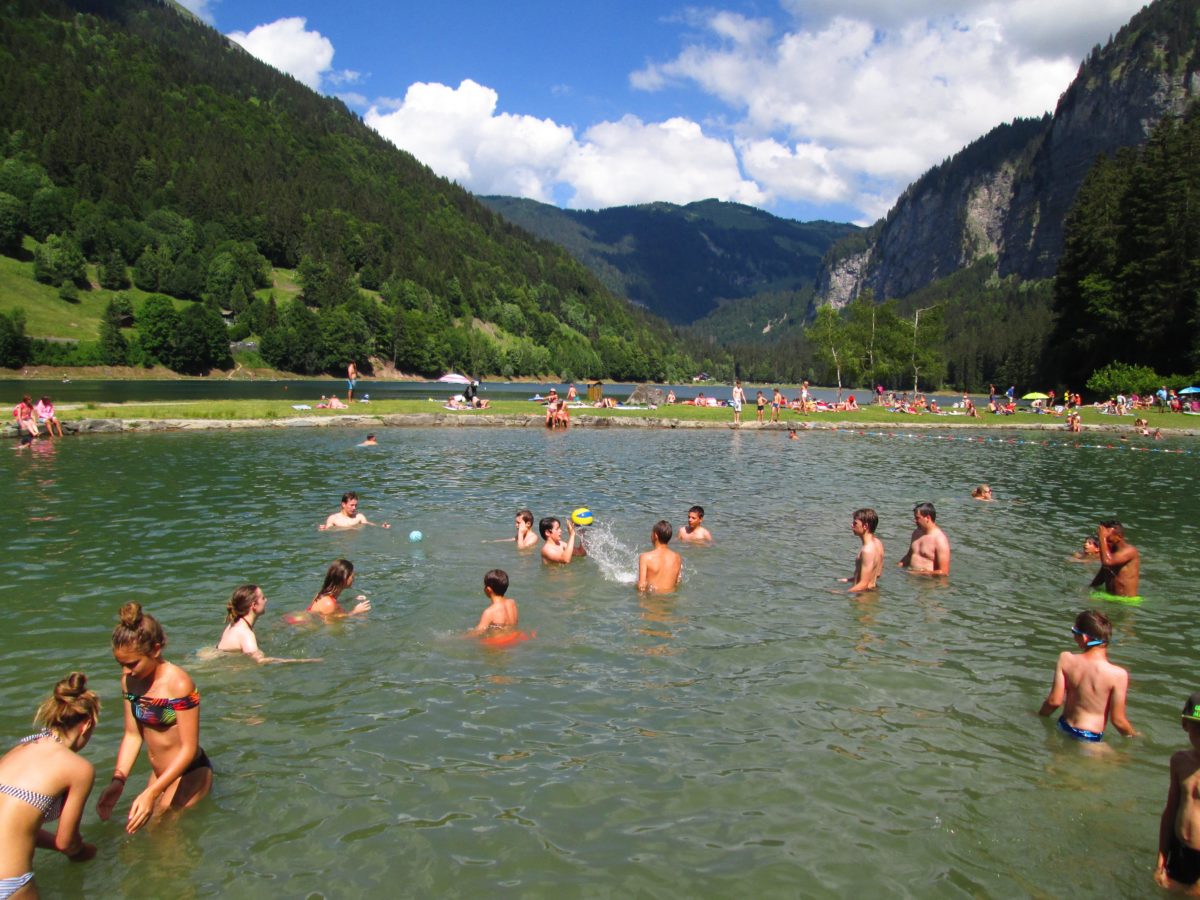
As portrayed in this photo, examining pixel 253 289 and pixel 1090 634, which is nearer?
pixel 1090 634

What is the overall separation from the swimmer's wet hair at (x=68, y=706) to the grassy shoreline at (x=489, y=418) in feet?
120

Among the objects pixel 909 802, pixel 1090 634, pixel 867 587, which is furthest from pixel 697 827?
pixel 867 587

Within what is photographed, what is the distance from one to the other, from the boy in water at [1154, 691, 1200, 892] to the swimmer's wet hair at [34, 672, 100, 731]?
25.1 feet

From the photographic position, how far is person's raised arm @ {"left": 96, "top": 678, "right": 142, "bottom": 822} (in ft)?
20.3

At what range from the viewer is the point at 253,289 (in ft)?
505

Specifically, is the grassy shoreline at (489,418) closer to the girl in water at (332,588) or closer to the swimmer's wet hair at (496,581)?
the girl in water at (332,588)

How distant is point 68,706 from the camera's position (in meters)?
5.04

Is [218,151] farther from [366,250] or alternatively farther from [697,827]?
[697,827]

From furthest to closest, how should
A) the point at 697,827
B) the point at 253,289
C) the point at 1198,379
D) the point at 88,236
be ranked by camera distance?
1. the point at 253,289
2. the point at 88,236
3. the point at 1198,379
4. the point at 697,827

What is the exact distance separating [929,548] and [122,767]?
1355 centimetres

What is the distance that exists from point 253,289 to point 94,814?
167 metres

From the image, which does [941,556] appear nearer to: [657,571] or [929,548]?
→ [929,548]

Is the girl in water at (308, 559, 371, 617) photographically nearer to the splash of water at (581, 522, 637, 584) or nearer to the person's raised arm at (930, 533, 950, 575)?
the splash of water at (581, 522, 637, 584)

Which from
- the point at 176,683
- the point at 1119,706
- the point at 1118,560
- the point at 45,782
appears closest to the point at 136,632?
the point at 176,683
